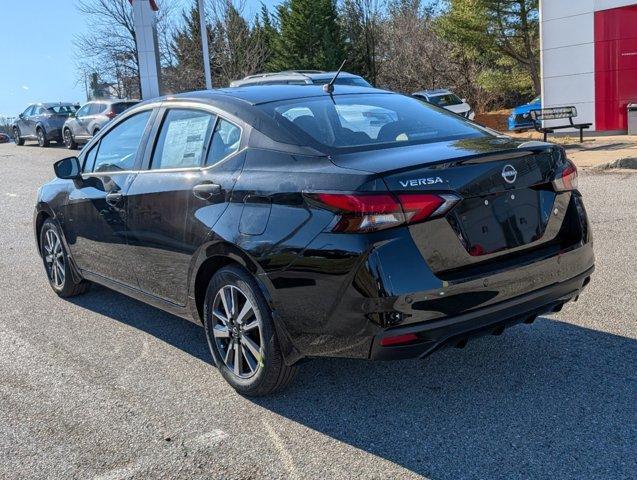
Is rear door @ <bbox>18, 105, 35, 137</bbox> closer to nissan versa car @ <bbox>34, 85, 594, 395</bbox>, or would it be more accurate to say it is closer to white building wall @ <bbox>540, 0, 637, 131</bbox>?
white building wall @ <bbox>540, 0, 637, 131</bbox>

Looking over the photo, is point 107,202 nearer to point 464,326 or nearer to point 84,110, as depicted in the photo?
point 464,326

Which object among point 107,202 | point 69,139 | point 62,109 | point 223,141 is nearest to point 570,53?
point 69,139

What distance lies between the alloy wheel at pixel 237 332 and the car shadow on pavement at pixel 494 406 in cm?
24

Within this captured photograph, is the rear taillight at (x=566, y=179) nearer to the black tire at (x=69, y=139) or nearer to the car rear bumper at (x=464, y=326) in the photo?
the car rear bumper at (x=464, y=326)

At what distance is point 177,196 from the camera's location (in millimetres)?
4133

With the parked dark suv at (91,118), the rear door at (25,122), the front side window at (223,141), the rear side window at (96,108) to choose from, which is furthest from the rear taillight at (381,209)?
the rear door at (25,122)

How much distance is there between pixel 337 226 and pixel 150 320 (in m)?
2.72

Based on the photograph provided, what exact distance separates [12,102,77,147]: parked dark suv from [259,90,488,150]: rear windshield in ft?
76.0

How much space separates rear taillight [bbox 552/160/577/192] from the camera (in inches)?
144

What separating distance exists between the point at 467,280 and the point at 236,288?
1248mm

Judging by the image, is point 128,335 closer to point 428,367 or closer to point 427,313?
point 428,367

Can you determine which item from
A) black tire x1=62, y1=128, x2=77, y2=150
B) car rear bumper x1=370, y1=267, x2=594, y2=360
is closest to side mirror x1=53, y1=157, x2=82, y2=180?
car rear bumper x1=370, y1=267, x2=594, y2=360

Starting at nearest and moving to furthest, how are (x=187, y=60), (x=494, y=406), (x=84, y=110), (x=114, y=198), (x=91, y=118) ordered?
1. (x=494, y=406)
2. (x=114, y=198)
3. (x=91, y=118)
4. (x=84, y=110)
5. (x=187, y=60)

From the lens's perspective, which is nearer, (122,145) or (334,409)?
(334,409)
